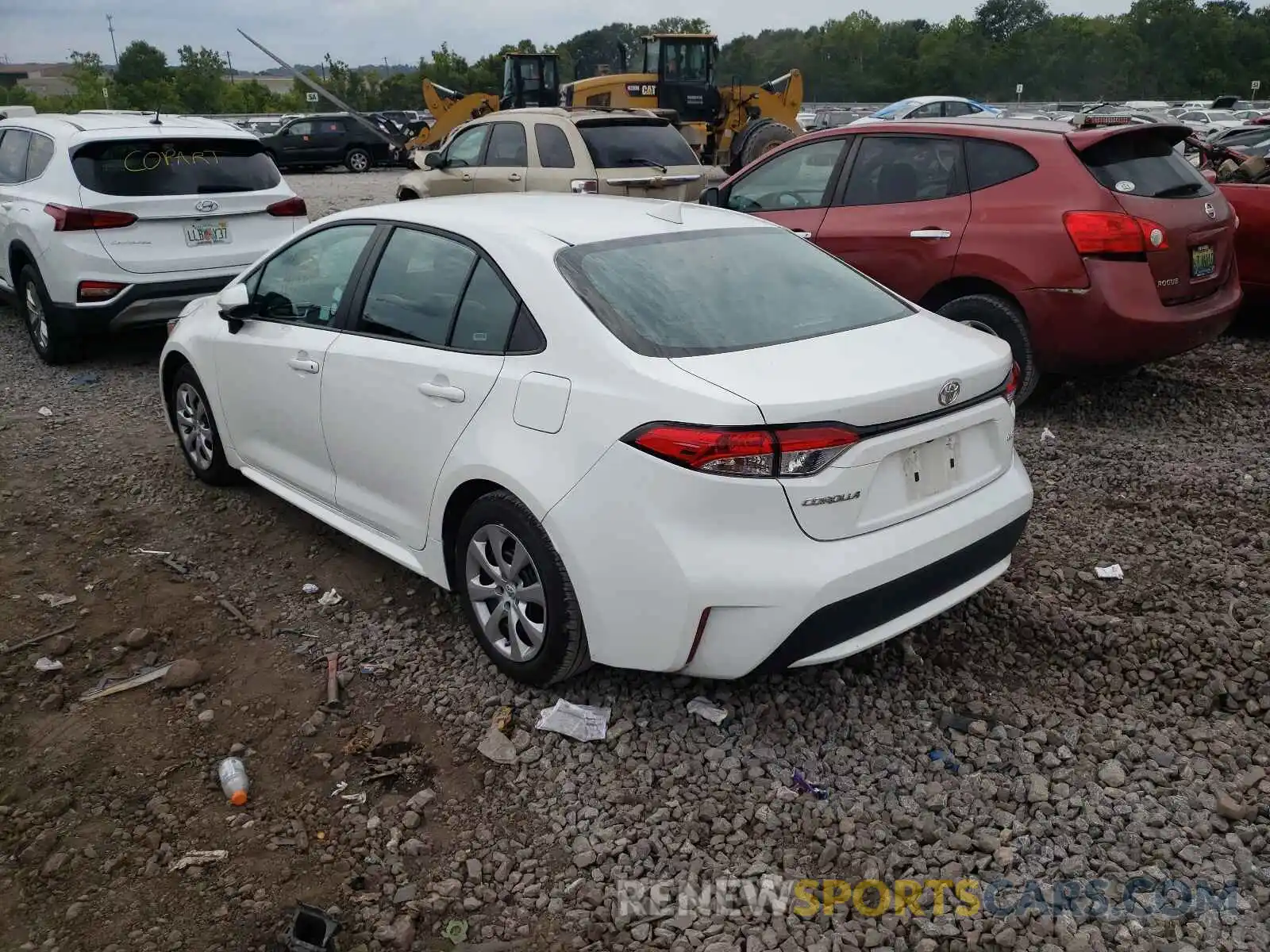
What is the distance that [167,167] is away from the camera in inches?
300

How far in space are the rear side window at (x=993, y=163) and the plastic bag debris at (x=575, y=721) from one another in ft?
13.9

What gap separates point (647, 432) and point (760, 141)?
15503 millimetres

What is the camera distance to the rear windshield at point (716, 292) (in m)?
3.24

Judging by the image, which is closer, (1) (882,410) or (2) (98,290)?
(1) (882,410)

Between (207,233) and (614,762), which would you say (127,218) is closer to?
(207,233)

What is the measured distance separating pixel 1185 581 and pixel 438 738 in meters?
3.05

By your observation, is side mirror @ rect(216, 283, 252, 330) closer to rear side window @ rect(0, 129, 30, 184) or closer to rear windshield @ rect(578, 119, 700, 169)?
rear side window @ rect(0, 129, 30, 184)

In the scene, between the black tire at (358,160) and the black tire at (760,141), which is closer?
the black tire at (760,141)

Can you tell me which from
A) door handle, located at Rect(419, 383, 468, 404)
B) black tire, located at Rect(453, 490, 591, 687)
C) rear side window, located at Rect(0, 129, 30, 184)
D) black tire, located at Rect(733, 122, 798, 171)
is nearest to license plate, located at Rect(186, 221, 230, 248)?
rear side window, located at Rect(0, 129, 30, 184)

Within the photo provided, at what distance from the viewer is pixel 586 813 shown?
3.00 metres

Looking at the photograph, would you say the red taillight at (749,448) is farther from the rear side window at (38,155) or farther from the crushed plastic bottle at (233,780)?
the rear side window at (38,155)

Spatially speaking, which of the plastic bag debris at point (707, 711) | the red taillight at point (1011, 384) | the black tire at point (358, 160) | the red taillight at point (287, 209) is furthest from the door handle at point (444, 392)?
the black tire at point (358, 160)

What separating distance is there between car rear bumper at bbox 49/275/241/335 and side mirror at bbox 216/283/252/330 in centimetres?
313

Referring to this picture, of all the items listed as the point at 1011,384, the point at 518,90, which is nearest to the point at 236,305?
the point at 1011,384
